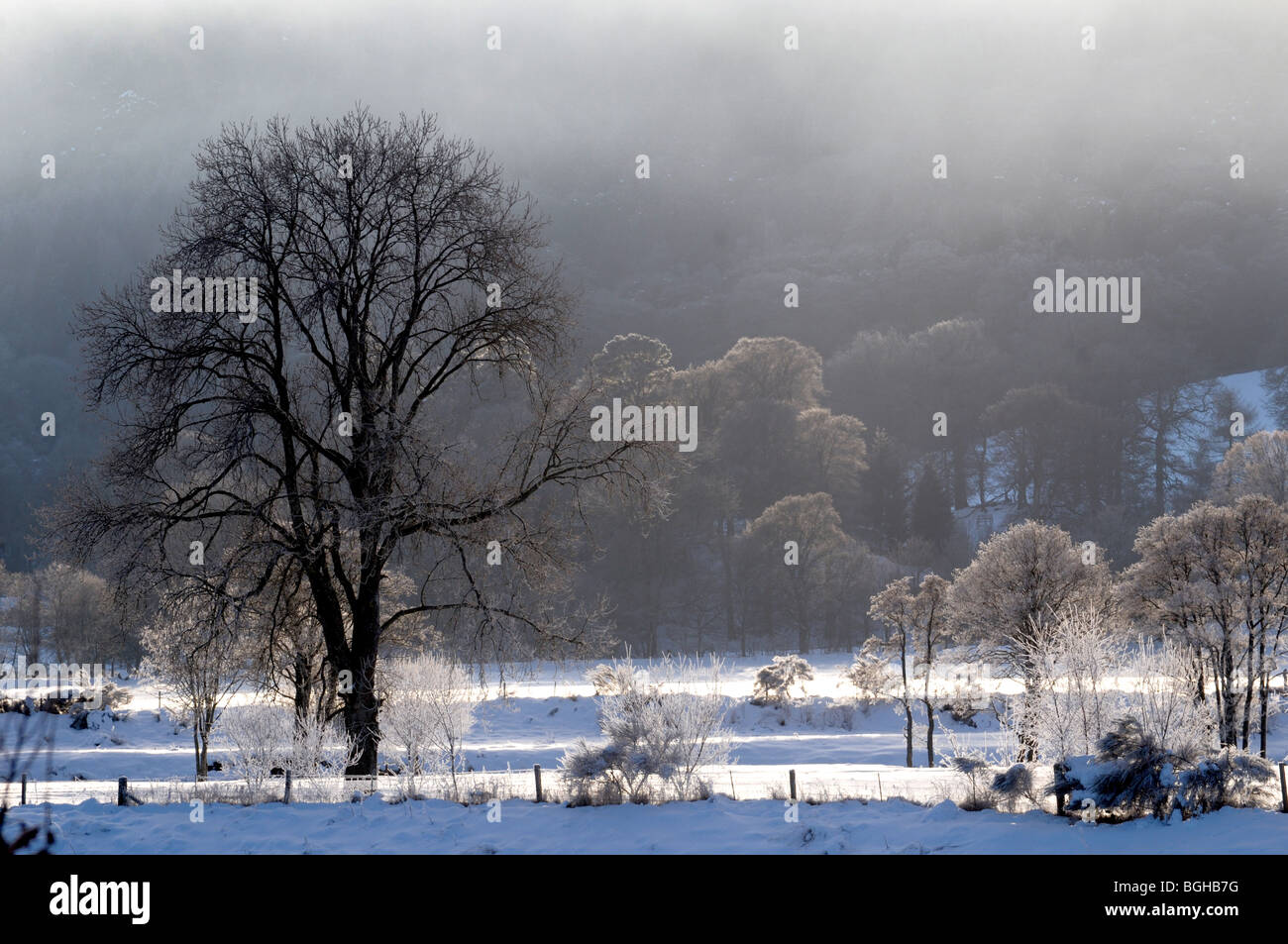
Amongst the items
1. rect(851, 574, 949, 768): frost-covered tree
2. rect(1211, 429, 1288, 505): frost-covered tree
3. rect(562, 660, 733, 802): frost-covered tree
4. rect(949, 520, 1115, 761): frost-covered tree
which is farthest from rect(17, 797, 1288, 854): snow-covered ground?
rect(1211, 429, 1288, 505): frost-covered tree

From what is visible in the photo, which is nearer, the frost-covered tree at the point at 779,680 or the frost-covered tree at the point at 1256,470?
the frost-covered tree at the point at 779,680

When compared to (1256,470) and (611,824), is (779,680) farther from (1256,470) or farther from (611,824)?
(1256,470)

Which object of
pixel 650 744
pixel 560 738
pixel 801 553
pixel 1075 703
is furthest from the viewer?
pixel 801 553

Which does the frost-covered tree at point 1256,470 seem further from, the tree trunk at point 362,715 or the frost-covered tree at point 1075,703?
the tree trunk at point 362,715

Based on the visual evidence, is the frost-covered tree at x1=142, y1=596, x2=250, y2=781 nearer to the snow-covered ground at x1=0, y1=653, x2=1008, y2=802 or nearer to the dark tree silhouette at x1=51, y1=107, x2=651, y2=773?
the snow-covered ground at x1=0, y1=653, x2=1008, y2=802

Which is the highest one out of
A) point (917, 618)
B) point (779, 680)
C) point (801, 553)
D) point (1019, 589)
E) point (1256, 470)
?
point (1256, 470)

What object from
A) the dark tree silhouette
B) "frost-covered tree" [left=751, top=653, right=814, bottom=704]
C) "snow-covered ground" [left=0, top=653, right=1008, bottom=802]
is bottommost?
"snow-covered ground" [left=0, top=653, right=1008, bottom=802]

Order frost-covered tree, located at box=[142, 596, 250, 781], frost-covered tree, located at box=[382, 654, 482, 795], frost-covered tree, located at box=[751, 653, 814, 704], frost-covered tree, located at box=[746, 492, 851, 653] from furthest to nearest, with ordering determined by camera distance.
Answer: frost-covered tree, located at box=[746, 492, 851, 653]
frost-covered tree, located at box=[751, 653, 814, 704]
frost-covered tree, located at box=[142, 596, 250, 781]
frost-covered tree, located at box=[382, 654, 482, 795]


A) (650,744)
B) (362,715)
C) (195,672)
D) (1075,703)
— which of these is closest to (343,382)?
(362,715)

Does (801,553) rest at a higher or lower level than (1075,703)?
higher

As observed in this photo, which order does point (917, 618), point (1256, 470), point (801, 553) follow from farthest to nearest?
1. point (801, 553)
2. point (1256, 470)
3. point (917, 618)

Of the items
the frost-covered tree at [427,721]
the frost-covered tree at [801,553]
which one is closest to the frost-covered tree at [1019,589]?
the frost-covered tree at [427,721]
